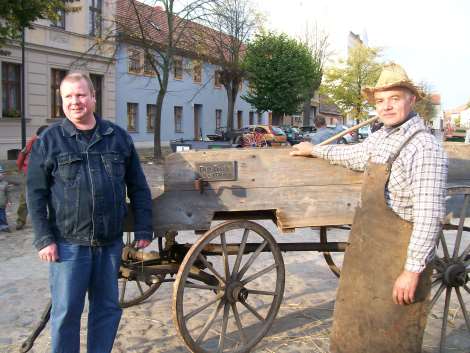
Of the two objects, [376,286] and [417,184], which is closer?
[417,184]

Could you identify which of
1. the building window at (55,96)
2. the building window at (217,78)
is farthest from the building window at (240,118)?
the building window at (55,96)

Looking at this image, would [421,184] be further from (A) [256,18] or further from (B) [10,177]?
(A) [256,18]

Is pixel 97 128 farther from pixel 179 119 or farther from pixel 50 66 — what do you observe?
pixel 179 119

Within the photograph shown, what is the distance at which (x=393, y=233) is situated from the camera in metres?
2.82

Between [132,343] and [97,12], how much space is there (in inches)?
877

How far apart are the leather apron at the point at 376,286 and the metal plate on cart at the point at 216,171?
0.86 m

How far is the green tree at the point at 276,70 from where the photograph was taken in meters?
33.4

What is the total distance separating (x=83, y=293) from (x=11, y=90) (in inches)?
744

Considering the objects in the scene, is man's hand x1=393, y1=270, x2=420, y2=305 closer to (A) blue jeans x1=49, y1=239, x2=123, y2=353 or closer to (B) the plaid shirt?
(B) the plaid shirt

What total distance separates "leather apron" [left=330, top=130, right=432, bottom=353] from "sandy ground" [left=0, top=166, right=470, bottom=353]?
86cm

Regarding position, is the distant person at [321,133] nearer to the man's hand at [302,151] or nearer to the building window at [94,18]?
the man's hand at [302,151]

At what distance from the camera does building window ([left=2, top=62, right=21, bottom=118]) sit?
1939 centimetres

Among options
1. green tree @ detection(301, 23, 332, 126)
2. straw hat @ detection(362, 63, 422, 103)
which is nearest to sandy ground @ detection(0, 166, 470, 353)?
straw hat @ detection(362, 63, 422, 103)

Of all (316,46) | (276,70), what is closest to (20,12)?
(276,70)
